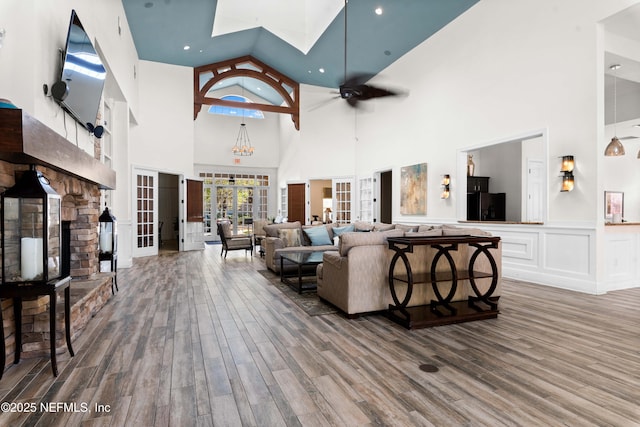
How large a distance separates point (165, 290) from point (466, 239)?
12.7 ft

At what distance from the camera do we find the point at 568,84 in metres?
A: 4.89

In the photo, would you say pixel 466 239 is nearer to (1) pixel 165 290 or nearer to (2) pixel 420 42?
(1) pixel 165 290

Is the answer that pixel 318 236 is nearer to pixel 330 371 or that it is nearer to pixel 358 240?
pixel 358 240

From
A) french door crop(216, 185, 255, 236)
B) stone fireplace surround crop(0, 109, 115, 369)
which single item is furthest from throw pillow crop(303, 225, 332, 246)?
french door crop(216, 185, 255, 236)

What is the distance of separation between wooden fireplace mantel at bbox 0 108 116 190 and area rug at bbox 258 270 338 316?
256 centimetres

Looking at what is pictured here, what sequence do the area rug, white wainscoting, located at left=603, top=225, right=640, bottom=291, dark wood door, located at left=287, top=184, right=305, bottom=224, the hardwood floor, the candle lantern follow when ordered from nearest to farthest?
the hardwood floor, the area rug, the candle lantern, white wainscoting, located at left=603, top=225, right=640, bottom=291, dark wood door, located at left=287, top=184, right=305, bottom=224

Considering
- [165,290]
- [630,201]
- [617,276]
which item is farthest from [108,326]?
[630,201]

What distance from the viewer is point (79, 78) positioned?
343 centimetres

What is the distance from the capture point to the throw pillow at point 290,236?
6.30 m

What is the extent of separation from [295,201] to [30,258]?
9295 millimetres

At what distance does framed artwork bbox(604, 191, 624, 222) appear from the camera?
759cm

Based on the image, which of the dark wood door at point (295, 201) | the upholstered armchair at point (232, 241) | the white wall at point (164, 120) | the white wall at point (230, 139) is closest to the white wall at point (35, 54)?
the upholstered armchair at point (232, 241)

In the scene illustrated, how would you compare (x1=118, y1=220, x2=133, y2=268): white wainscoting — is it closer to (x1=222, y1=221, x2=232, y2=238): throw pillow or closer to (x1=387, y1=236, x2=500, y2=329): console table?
(x1=222, y1=221, x2=232, y2=238): throw pillow

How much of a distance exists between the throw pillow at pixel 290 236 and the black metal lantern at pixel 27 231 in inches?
162
